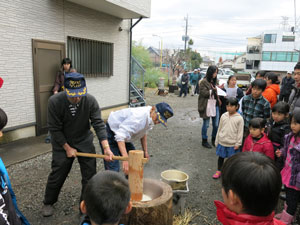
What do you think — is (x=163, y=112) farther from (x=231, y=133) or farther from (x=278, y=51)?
(x=278, y=51)

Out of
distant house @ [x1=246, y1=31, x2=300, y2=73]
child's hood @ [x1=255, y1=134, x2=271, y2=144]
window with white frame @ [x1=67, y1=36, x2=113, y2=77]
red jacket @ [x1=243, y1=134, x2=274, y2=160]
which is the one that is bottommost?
red jacket @ [x1=243, y1=134, x2=274, y2=160]

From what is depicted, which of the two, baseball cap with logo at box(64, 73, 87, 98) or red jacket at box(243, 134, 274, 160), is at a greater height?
baseball cap with logo at box(64, 73, 87, 98)

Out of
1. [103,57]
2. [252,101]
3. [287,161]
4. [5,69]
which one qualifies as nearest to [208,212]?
[287,161]

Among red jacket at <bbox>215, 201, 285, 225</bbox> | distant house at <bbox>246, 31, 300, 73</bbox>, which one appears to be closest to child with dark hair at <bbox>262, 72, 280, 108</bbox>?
red jacket at <bbox>215, 201, 285, 225</bbox>

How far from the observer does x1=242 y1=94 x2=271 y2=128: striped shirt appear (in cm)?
420

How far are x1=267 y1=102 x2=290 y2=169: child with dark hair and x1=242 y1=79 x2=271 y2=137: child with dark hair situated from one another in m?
0.48

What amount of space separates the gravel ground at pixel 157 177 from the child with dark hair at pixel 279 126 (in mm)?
1202

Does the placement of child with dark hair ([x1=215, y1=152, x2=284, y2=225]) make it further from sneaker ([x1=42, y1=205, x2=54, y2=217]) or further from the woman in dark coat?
the woman in dark coat

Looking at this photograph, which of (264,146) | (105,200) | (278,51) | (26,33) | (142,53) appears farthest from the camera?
(278,51)

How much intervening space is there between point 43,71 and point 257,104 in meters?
5.17

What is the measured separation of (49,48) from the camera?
20.6 feet

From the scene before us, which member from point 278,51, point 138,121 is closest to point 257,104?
point 138,121

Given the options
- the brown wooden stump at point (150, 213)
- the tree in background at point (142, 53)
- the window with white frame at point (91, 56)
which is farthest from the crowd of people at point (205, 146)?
the tree in background at point (142, 53)

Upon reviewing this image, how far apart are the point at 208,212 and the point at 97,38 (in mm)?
6519
